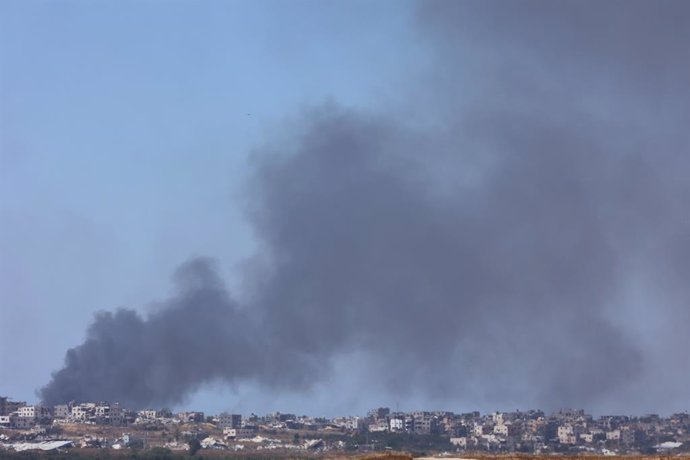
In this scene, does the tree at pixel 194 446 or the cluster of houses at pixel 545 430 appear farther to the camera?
the cluster of houses at pixel 545 430

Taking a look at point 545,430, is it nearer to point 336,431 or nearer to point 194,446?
point 336,431

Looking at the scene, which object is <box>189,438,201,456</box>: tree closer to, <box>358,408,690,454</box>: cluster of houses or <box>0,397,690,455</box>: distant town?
<box>0,397,690,455</box>: distant town

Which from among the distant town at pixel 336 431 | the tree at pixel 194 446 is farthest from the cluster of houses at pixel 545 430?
the tree at pixel 194 446

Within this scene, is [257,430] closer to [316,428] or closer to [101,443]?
[316,428]

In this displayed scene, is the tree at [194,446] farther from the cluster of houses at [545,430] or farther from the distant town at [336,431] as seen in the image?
the cluster of houses at [545,430]

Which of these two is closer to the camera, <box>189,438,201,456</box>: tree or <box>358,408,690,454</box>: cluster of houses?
<box>189,438,201,456</box>: tree

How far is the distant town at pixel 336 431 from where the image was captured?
11956 centimetres

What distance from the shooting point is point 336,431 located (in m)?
146

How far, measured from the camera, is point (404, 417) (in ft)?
510

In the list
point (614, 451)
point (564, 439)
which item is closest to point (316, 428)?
point (564, 439)

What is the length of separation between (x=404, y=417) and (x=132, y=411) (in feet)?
96.1

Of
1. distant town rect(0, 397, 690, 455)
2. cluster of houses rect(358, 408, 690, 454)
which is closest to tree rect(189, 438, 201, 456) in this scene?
distant town rect(0, 397, 690, 455)

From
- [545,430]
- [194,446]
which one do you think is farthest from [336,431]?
[194,446]

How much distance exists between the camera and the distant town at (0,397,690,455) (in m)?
120
